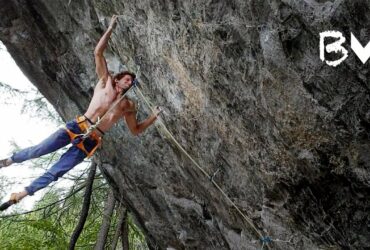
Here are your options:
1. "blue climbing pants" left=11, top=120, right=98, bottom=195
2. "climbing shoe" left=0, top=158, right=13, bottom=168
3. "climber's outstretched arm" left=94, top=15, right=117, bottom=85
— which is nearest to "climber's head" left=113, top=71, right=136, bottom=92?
"climber's outstretched arm" left=94, top=15, right=117, bottom=85

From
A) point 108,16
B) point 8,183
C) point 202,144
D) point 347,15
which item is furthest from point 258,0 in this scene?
point 8,183

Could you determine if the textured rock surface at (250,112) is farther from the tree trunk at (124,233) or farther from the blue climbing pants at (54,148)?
the tree trunk at (124,233)

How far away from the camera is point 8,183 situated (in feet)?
26.6

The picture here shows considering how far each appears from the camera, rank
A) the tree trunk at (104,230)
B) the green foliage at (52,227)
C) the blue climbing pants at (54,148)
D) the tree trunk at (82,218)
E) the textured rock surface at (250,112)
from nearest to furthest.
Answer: the textured rock surface at (250,112) < the blue climbing pants at (54,148) < the tree trunk at (104,230) < the tree trunk at (82,218) < the green foliage at (52,227)

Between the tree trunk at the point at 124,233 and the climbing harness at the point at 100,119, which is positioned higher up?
the climbing harness at the point at 100,119

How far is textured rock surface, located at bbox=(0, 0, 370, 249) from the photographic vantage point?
3379 mm

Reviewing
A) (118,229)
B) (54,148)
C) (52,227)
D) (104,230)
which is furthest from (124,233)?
(54,148)

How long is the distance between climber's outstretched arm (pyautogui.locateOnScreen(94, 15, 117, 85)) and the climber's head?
13cm

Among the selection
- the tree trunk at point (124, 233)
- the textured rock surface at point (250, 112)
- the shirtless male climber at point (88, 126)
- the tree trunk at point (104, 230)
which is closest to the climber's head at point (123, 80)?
the shirtless male climber at point (88, 126)

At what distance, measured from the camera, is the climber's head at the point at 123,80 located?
15.6 feet

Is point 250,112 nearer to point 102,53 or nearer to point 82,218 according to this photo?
point 102,53

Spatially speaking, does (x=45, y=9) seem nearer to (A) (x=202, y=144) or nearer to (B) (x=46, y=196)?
(A) (x=202, y=144)

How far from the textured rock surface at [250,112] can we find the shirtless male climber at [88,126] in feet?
1.11

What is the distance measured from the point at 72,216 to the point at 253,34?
6.36m
